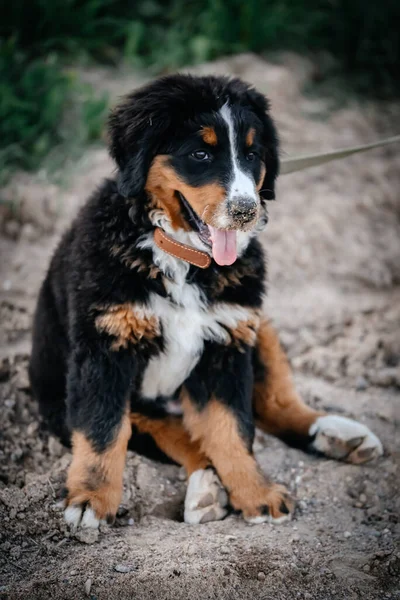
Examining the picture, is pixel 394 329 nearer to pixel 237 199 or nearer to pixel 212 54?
pixel 237 199

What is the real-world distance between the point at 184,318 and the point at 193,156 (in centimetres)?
75

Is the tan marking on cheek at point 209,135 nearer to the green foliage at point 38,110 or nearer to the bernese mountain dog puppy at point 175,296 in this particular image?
the bernese mountain dog puppy at point 175,296

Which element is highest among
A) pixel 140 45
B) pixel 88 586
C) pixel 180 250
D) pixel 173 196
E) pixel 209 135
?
pixel 140 45

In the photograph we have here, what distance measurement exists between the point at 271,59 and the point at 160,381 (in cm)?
516

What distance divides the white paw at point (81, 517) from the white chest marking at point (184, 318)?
72cm

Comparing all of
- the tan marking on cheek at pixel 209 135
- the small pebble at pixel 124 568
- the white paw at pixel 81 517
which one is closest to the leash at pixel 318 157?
the tan marking on cheek at pixel 209 135

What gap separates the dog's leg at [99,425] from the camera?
10.2 ft

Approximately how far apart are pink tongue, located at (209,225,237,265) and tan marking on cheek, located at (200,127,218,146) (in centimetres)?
39

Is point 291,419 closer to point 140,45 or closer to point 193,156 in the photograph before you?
point 193,156

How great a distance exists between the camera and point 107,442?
10.3 ft

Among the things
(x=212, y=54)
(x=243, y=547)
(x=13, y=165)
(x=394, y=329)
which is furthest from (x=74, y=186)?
(x=243, y=547)

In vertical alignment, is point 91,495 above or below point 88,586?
above

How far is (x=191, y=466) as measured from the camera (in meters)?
3.51

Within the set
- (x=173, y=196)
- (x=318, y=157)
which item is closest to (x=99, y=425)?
(x=173, y=196)
